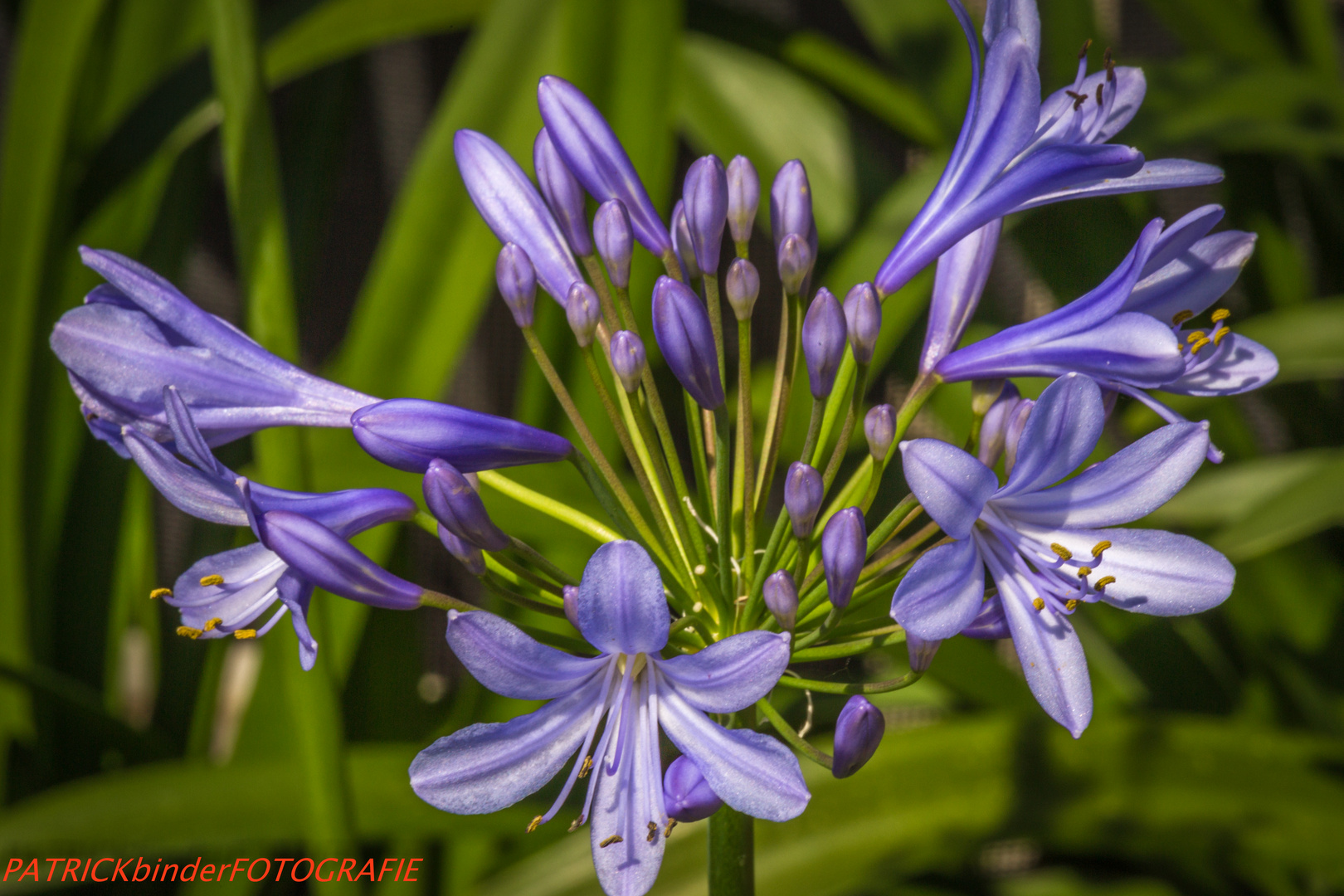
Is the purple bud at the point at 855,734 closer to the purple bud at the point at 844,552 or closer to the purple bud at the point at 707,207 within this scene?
the purple bud at the point at 844,552

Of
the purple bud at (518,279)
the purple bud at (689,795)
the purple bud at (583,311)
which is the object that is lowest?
the purple bud at (689,795)

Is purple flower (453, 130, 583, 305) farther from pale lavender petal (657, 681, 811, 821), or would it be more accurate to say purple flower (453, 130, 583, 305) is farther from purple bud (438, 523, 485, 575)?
pale lavender petal (657, 681, 811, 821)

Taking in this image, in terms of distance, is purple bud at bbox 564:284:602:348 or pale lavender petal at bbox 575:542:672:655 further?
purple bud at bbox 564:284:602:348

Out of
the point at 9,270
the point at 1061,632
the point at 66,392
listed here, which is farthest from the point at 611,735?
the point at 66,392

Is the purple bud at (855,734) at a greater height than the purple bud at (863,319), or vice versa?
the purple bud at (863,319)

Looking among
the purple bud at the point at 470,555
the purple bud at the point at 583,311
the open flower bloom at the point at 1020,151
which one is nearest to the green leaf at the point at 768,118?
the open flower bloom at the point at 1020,151

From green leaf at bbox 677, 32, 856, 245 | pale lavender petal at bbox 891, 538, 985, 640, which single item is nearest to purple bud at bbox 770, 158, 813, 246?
pale lavender petal at bbox 891, 538, 985, 640

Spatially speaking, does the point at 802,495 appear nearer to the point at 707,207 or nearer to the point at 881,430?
the point at 881,430
